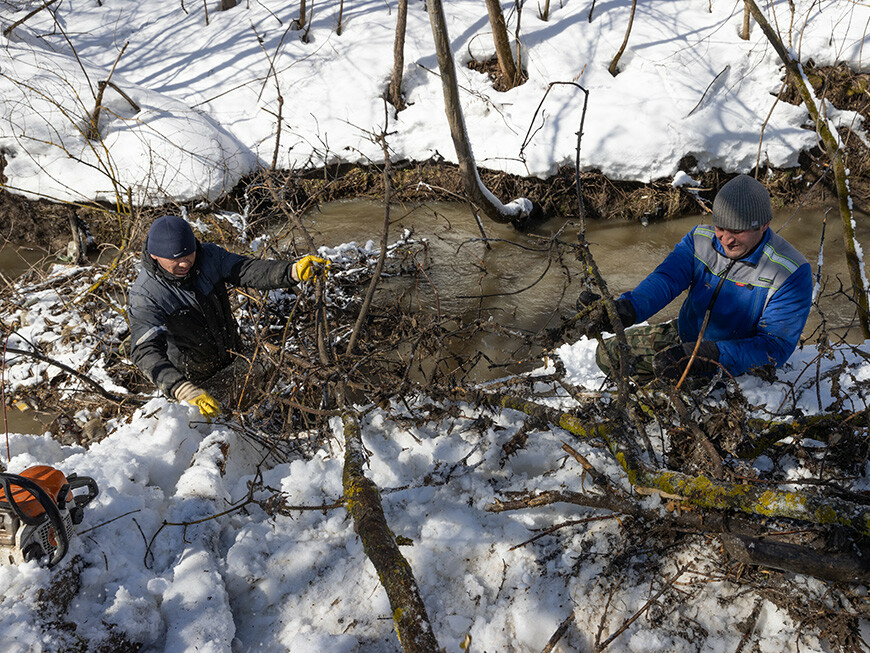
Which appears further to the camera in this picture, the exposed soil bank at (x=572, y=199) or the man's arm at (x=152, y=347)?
the exposed soil bank at (x=572, y=199)

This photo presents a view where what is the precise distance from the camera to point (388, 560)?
2006mm

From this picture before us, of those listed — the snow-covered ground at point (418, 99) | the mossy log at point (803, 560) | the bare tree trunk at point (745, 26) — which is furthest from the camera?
the bare tree trunk at point (745, 26)

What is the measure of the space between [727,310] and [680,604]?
1796 millimetres

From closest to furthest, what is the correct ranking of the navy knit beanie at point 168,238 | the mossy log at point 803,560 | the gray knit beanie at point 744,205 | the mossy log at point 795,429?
the mossy log at point 803,560 → the mossy log at point 795,429 → the gray knit beanie at point 744,205 → the navy knit beanie at point 168,238

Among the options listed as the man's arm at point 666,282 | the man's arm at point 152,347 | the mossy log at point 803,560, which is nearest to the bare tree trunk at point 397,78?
the man's arm at point 152,347

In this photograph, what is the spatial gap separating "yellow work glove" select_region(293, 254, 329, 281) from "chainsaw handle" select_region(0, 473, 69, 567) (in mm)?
2124

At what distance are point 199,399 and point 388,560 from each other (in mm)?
1941


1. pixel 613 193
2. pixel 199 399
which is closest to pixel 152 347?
pixel 199 399

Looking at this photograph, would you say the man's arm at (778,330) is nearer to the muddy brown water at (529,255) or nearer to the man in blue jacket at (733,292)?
the man in blue jacket at (733,292)

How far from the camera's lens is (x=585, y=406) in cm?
268

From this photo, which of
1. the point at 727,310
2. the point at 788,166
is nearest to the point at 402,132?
the point at 788,166

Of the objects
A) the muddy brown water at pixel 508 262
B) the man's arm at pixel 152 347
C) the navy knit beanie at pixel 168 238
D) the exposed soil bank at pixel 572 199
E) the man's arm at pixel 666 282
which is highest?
the navy knit beanie at pixel 168 238

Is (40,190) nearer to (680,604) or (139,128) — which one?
(139,128)

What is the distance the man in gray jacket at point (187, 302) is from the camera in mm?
3516
